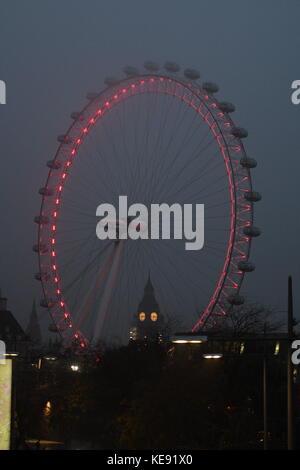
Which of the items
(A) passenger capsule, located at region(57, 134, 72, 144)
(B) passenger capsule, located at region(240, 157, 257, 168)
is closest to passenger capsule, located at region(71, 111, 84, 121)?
(A) passenger capsule, located at region(57, 134, 72, 144)

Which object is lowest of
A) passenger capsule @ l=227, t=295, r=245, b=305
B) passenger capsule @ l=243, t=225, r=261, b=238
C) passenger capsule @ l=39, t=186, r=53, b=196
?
passenger capsule @ l=227, t=295, r=245, b=305

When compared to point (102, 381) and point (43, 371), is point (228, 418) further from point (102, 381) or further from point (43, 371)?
point (43, 371)

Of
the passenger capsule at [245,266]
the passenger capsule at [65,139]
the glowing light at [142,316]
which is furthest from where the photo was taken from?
the glowing light at [142,316]

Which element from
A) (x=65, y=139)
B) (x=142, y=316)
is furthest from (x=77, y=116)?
(x=142, y=316)

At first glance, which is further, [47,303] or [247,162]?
[47,303]

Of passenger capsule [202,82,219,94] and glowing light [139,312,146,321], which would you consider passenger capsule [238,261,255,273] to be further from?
glowing light [139,312,146,321]

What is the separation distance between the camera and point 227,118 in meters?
34.7

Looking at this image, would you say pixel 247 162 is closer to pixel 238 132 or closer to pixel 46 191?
pixel 238 132

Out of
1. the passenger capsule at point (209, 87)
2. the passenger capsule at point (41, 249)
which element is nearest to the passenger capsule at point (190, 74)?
the passenger capsule at point (209, 87)

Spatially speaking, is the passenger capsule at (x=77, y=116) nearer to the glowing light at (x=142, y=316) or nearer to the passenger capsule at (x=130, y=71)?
the passenger capsule at (x=130, y=71)

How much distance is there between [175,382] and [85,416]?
30.2ft

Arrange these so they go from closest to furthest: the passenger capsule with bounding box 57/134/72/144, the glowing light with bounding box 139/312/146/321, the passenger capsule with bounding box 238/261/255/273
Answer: the passenger capsule with bounding box 238/261/255/273 → the passenger capsule with bounding box 57/134/72/144 → the glowing light with bounding box 139/312/146/321
